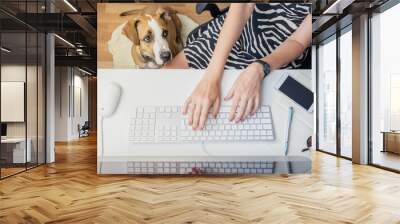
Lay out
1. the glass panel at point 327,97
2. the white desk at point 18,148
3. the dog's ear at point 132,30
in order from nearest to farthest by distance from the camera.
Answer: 1. the dog's ear at point 132,30
2. the white desk at point 18,148
3. the glass panel at point 327,97

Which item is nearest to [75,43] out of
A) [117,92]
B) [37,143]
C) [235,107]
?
[37,143]

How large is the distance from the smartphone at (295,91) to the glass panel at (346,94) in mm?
2439

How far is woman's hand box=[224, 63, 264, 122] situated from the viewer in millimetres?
6027

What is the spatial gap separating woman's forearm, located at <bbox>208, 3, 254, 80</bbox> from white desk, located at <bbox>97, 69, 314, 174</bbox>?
208mm

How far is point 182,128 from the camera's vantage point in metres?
6.06

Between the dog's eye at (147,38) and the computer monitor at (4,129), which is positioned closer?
the dog's eye at (147,38)

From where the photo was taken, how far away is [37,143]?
293 inches

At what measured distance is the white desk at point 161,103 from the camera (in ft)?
19.8

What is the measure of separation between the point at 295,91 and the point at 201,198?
8.29 ft

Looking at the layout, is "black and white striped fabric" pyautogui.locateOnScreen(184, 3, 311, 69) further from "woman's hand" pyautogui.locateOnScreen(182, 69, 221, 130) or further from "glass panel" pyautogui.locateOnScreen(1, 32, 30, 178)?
"glass panel" pyautogui.locateOnScreen(1, 32, 30, 178)

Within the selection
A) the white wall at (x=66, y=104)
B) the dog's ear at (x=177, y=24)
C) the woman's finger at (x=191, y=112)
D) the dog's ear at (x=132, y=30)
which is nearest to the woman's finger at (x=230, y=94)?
the woman's finger at (x=191, y=112)

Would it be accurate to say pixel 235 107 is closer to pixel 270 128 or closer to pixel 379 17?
pixel 270 128

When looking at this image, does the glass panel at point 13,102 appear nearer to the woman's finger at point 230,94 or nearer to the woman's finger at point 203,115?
the woman's finger at point 203,115

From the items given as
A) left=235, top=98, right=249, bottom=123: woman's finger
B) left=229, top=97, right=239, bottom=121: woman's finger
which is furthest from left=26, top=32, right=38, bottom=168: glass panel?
left=235, top=98, right=249, bottom=123: woman's finger
